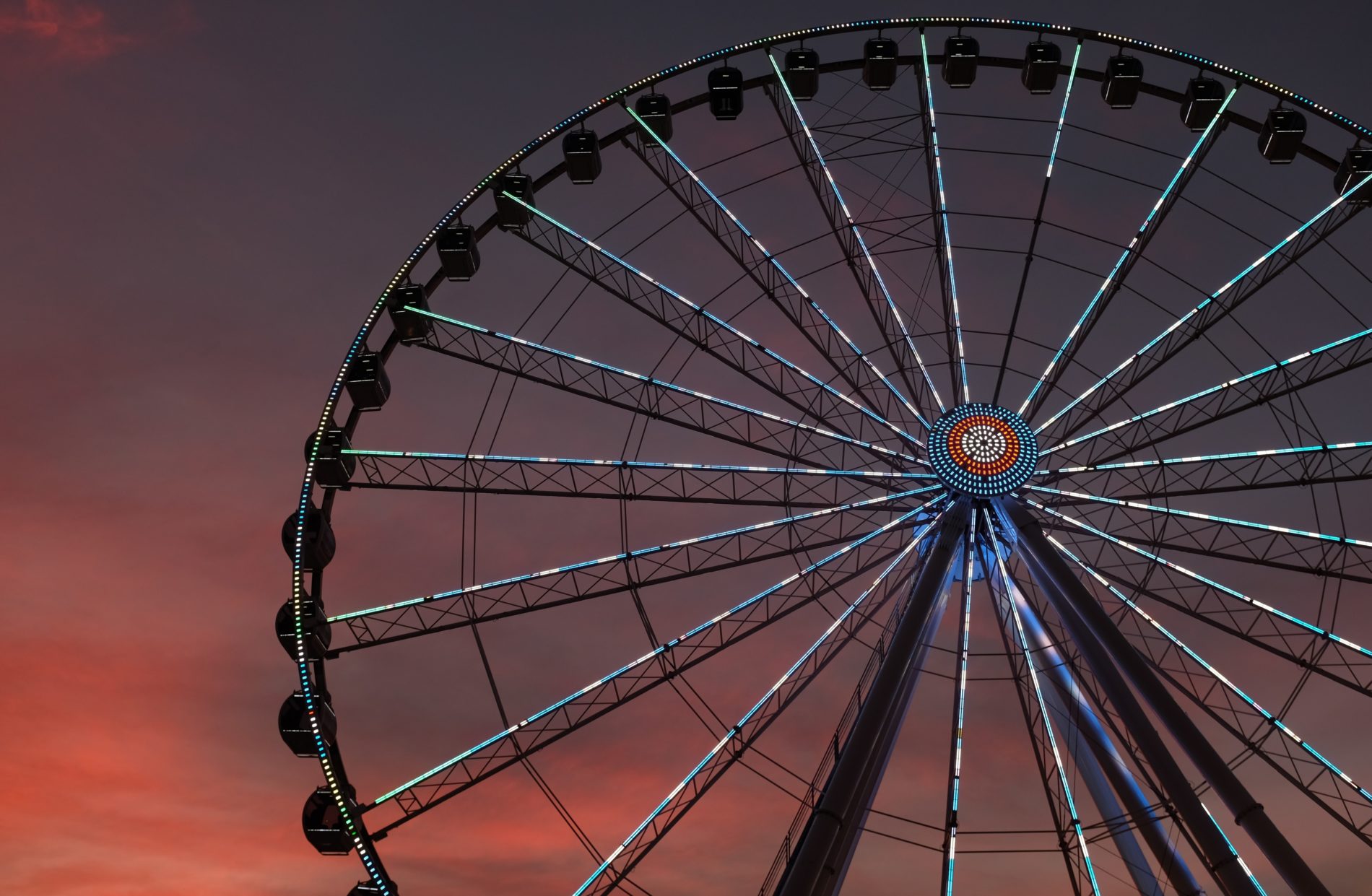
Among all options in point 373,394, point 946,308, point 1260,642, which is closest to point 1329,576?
point 1260,642

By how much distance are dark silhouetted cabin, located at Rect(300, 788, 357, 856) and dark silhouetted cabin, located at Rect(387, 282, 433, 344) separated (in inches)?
326

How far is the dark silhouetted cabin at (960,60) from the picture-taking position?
26750mm

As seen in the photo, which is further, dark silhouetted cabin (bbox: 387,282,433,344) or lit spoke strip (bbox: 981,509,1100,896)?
dark silhouetted cabin (bbox: 387,282,433,344)

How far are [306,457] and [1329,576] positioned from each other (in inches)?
679

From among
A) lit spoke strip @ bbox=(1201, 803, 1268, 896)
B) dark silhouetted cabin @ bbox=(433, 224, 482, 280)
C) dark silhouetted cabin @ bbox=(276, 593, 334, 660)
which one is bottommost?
lit spoke strip @ bbox=(1201, 803, 1268, 896)

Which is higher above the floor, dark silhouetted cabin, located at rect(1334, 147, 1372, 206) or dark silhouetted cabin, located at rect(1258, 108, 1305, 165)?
dark silhouetted cabin, located at rect(1258, 108, 1305, 165)

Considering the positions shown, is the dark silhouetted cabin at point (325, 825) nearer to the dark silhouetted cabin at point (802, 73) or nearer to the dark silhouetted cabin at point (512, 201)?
the dark silhouetted cabin at point (512, 201)

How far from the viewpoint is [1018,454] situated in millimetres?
22031

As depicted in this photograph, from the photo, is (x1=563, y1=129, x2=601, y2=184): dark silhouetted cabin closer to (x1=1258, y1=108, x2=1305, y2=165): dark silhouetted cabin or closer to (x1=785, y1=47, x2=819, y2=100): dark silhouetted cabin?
(x1=785, y1=47, x2=819, y2=100): dark silhouetted cabin

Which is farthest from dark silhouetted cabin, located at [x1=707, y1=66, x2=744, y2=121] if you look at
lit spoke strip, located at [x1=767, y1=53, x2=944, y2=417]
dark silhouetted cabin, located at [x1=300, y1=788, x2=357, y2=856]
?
dark silhouetted cabin, located at [x1=300, y1=788, x2=357, y2=856]

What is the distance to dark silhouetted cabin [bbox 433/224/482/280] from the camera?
82.2ft

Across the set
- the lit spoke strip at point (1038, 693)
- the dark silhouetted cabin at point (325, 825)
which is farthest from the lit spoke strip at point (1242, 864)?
the dark silhouetted cabin at point (325, 825)

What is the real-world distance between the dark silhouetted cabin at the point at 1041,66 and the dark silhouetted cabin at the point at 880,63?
8.74 ft

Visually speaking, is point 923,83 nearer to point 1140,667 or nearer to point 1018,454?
point 1018,454
